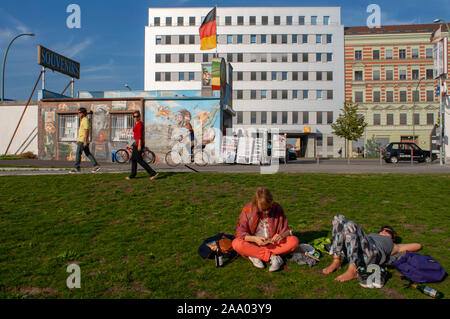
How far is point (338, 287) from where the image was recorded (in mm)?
4258

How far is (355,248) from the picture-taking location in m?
4.58

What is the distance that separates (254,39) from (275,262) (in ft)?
199

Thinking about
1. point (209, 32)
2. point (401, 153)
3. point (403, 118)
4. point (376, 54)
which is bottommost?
point (401, 153)

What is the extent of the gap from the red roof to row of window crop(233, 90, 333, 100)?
11.1 meters

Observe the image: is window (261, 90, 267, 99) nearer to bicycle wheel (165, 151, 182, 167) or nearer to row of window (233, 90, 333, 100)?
row of window (233, 90, 333, 100)

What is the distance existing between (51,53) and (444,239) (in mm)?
29301

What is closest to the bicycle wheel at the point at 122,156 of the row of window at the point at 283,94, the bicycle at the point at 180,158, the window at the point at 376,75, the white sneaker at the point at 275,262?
the bicycle at the point at 180,158

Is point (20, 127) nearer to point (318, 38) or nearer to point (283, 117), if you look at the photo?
→ point (283, 117)

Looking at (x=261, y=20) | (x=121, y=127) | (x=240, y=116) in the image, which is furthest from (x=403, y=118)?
(x=121, y=127)

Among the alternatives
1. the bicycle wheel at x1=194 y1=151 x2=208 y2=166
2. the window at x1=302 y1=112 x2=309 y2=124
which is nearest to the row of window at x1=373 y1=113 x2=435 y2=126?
the window at x1=302 y1=112 x2=309 y2=124

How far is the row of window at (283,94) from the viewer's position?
58.7 meters

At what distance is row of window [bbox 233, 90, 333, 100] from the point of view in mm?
58719

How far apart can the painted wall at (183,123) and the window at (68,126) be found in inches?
202
